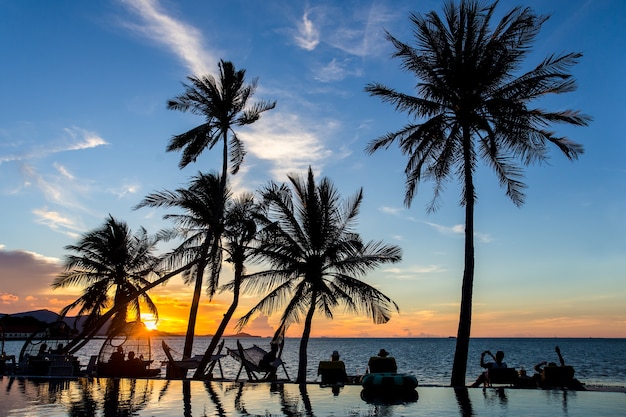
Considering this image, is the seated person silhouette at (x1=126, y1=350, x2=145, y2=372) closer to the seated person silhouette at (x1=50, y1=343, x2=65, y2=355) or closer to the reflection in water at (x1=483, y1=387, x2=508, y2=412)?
the seated person silhouette at (x1=50, y1=343, x2=65, y2=355)

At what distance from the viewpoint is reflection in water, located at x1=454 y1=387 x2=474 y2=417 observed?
1070cm

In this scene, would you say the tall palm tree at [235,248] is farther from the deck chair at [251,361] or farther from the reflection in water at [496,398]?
the reflection in water at [496,398]

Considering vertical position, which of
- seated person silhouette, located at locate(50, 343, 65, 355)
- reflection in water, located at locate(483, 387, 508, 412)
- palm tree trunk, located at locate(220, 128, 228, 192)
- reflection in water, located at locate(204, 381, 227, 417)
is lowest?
reflection in water, located at locate(483, 387, 508, 412)

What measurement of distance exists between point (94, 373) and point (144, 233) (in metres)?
12.6

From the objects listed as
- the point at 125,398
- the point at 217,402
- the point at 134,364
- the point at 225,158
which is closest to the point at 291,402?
the point at 217,402

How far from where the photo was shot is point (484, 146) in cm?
2155

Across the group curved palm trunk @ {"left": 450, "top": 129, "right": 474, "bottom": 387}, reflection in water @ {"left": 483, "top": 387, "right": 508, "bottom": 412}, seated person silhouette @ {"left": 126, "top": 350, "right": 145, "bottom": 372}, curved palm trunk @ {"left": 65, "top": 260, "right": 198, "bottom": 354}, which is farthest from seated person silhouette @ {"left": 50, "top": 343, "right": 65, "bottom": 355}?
reflection in water @ {"left": 483, "top": 387, "right": 508, "bottom": 412}

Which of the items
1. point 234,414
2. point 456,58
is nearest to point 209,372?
point 234,414

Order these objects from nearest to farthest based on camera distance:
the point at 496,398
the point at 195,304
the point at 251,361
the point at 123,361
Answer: the point at 496,398
the point at 123,361
the point at 251,361
the point at 195,304

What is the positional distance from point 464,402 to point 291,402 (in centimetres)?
413

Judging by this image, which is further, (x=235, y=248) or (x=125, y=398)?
(x=235, y=248)

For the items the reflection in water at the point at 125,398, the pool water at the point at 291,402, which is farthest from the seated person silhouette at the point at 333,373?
the reflection in water at the point at 125,398

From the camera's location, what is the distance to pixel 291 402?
12.7 m

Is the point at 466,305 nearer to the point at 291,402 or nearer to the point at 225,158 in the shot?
the point at 291,402
